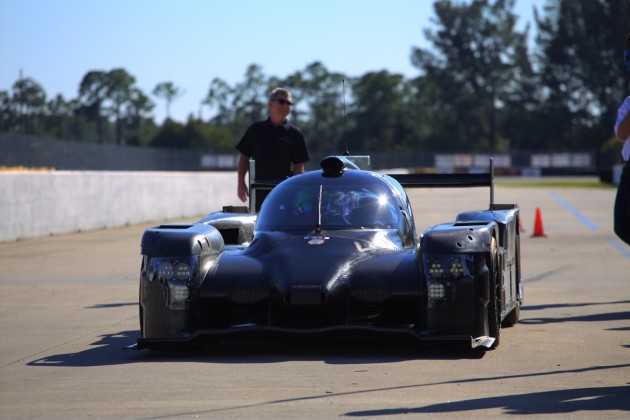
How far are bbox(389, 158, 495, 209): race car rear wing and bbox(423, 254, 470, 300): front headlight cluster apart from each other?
282 cm

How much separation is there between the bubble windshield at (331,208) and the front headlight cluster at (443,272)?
107 cm

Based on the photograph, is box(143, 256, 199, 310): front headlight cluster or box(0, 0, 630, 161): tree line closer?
box(143, 256, 199, 310): front headlight cluster

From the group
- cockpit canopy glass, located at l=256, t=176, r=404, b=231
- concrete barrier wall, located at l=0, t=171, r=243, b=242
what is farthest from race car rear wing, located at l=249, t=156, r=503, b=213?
concrete barrier wall, located at l=0, t=171, r=243, b=242

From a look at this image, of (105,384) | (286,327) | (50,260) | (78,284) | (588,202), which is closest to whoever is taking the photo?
(105,384)

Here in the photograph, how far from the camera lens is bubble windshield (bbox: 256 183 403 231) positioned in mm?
8930

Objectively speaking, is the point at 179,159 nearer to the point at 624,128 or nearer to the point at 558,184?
the point at 558,184

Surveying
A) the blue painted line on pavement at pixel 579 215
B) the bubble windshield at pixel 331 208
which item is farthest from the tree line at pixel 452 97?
the bubble windshield at pixel 331 208

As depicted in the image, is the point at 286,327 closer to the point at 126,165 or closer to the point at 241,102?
the point at 126,165

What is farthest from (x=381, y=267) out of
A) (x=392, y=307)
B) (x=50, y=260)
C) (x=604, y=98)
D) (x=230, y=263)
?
(x=604, y=98)

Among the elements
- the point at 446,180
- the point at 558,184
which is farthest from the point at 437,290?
the point at 558,184

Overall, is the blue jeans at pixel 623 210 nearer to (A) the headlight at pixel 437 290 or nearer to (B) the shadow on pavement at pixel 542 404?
(A) the headlight at pixel 437 290

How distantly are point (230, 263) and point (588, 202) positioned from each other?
31756mm

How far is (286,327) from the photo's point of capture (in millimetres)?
7812

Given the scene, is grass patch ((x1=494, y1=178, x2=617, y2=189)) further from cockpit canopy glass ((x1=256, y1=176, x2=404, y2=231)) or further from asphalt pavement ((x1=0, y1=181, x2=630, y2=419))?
cockpit canopy glass ((x1=256, y1=176, x2=404, y2=231))
